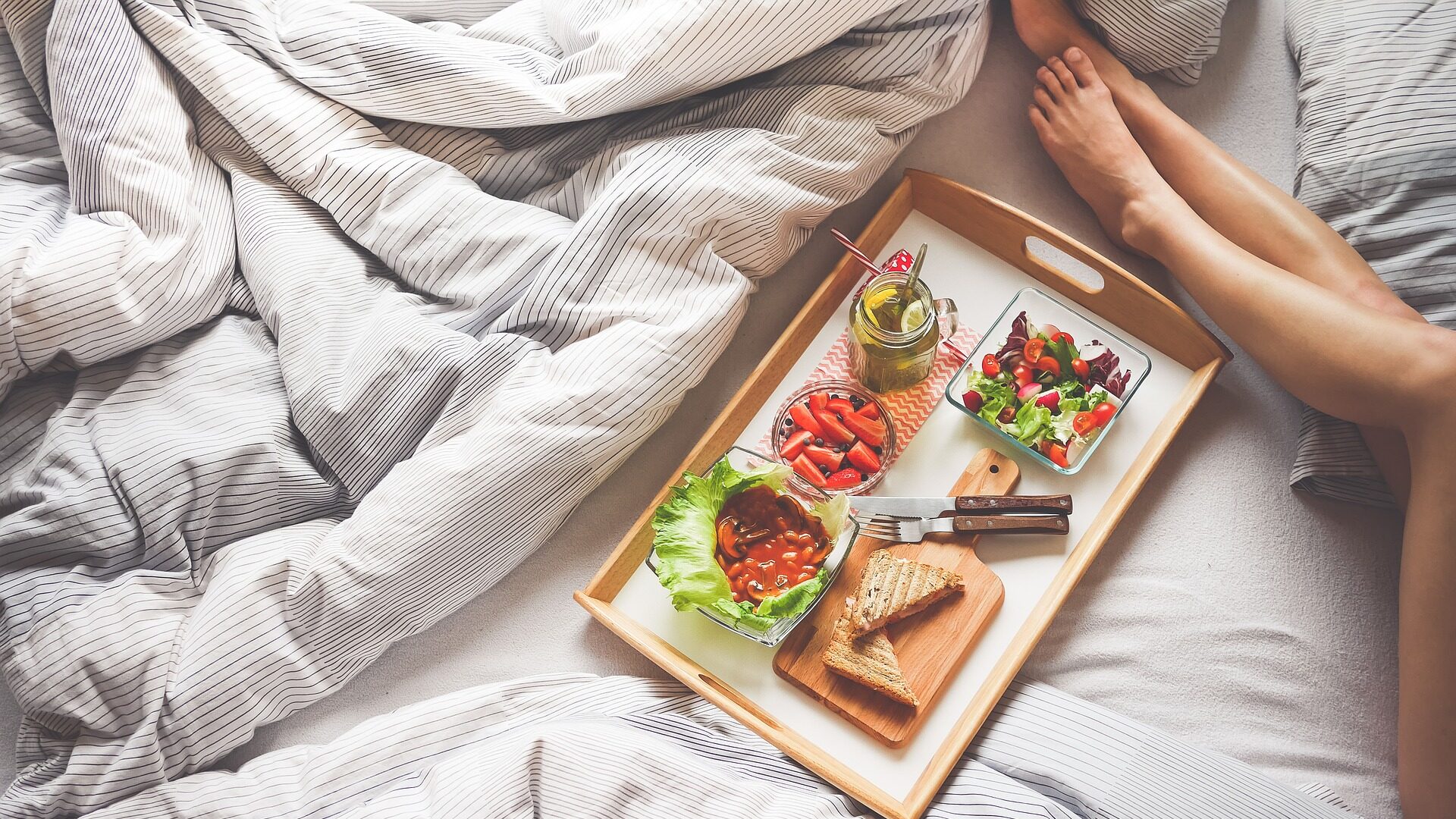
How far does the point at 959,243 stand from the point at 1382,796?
30.4 inches

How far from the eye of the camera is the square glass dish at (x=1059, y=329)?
1.06 meters

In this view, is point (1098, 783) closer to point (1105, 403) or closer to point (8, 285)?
point (1105, 403)

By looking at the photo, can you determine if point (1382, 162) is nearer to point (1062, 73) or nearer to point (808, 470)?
point (1062, 73)

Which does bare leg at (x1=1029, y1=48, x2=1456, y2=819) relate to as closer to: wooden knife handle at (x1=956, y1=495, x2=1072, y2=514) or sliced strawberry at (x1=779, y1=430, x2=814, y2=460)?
wooden knife handle at (x1=956, y1=495, x2=1072, y2=514)

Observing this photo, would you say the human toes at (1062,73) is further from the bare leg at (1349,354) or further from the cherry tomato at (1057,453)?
the cherry tomato at (1057,453)

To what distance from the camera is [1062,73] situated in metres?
A: 1.26

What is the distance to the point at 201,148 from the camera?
113cm

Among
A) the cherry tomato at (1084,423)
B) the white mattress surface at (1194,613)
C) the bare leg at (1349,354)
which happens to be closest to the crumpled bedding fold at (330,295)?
the white mattress surface at (1194,613)

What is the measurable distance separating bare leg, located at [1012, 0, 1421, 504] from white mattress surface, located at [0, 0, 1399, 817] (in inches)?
3.8

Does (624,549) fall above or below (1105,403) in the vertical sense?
below

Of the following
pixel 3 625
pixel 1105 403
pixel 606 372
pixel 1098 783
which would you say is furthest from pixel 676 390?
pixel 3 625

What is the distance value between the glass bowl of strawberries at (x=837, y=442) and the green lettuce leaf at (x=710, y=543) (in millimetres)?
40

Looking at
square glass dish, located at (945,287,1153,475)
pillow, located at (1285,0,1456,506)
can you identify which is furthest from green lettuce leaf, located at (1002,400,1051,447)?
pillow, located at (1285,0,1456,506)

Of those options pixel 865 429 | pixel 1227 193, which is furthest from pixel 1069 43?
pixel 865 429
